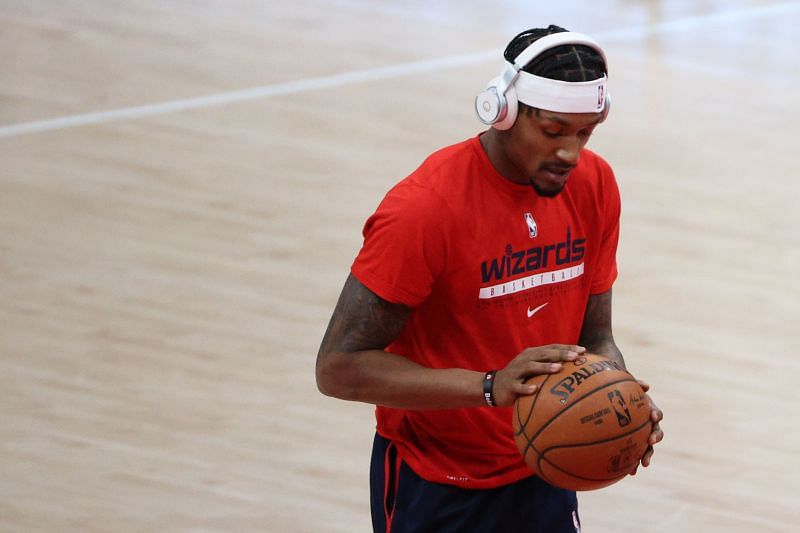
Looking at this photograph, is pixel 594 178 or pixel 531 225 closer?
pixel 531 225

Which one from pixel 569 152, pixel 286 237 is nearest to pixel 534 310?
pixel 569 152

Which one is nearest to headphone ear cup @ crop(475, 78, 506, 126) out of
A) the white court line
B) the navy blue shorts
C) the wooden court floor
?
the navy blue shorts

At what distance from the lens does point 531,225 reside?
10.0 ft

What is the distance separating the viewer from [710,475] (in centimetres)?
504

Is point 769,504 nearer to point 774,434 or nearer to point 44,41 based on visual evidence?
point 774,434

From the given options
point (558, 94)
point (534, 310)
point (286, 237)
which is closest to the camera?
point (558, 94)

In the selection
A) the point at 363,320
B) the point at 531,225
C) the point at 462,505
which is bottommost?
the point at 462,505

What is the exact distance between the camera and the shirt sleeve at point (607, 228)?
10.6ft

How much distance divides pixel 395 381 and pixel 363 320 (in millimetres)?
149

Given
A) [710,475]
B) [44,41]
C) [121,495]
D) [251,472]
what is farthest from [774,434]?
[44,41]

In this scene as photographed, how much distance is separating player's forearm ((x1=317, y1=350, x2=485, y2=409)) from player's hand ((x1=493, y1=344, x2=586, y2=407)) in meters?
0.06

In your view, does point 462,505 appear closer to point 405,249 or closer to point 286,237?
point 405,249

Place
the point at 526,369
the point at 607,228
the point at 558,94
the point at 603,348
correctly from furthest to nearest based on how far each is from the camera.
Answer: the point at 603,348 → the point at 607,228 → the point at 558,94 → the point at 526,369

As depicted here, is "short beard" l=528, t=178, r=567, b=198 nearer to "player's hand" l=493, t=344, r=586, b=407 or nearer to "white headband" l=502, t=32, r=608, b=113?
"white headband" l=502, t=32, r=608, b=113
